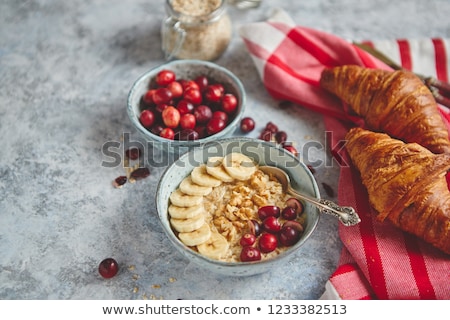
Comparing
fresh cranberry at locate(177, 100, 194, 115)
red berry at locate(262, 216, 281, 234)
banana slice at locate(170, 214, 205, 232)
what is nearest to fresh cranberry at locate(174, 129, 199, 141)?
fresh cranberry at locate(177, 100, 194, 115)

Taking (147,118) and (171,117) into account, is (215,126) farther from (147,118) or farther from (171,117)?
(147,118)

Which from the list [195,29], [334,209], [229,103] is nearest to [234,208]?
[334,209]

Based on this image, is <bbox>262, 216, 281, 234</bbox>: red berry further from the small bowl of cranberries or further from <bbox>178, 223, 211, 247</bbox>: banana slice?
the small bowl of cranberries

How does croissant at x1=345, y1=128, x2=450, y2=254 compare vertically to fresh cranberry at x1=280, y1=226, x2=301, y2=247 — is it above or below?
above

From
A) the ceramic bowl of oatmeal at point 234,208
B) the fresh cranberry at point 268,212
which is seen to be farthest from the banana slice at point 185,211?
the fresh cranberry at point 268,212

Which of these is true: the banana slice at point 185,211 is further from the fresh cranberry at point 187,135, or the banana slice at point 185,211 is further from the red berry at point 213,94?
the red berry at point 213,94

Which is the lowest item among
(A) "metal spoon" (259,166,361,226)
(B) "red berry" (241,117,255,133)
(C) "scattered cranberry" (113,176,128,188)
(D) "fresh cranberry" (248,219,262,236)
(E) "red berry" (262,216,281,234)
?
(C) "scattered cranberry" (113,176,128,188)

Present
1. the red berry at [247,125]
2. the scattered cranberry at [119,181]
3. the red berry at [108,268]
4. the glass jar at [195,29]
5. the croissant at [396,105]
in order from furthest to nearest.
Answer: the glass jar at [195,29] → the red berry at [247,125] → the scattered cranberry at [119,181] → the croissant at [396,105] → the red berry at [108,268]
